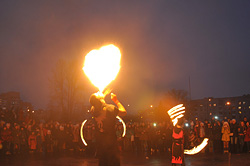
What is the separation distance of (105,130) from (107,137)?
14 cm

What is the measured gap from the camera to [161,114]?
6247cm

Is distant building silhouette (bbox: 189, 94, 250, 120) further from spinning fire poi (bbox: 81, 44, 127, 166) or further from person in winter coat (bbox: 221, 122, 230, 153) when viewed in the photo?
spinning fire poi (bbox: 81, 44, 127, 166)

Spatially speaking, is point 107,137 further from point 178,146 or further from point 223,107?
point 223,107

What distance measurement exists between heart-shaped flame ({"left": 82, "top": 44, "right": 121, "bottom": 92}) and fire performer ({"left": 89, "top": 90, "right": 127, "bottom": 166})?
0.36m

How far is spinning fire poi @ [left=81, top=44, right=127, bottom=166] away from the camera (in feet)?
17.1

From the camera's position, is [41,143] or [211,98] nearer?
[41,143]

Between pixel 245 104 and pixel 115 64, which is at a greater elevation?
pixel 245 104

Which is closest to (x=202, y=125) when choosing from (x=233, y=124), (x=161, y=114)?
(x=233, y=124)

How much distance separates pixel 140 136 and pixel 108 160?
544 inches

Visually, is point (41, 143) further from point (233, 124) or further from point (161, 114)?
point (161, 114)

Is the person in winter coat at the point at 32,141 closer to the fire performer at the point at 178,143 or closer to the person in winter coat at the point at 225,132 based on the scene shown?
the fire performer at the point at 178,143

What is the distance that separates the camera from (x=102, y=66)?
5.77 m

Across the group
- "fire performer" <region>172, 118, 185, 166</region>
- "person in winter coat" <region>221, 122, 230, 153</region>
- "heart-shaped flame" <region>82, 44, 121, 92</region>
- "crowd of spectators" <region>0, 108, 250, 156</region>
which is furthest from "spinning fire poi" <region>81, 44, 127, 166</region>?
"person in winter coat" <region>221, 122, 230, 153</region>

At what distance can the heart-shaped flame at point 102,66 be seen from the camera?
Result: 5.73 meters
